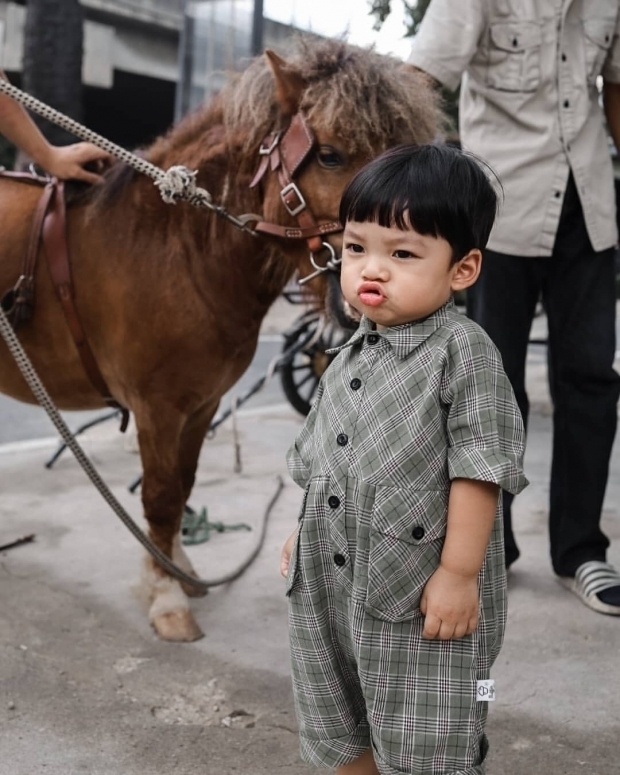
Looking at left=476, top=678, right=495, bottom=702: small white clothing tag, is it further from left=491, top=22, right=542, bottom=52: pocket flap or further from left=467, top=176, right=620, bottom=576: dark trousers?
left=491, top=22, right=542, bottom=52: pocket flap

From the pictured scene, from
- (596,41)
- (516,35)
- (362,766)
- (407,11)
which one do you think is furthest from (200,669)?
(407,11)

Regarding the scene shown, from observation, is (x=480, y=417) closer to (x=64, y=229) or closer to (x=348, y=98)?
(x=348, y=98)

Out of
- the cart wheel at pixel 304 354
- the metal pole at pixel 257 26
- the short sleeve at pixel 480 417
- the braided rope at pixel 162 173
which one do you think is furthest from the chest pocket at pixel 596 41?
the metal pole at pixel 257 26

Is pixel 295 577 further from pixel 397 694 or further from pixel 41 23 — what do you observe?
pixel 41 23

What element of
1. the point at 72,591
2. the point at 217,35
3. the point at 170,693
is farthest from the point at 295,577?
the point at 217,35

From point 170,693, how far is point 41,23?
5.49m

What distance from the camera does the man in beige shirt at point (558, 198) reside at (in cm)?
288

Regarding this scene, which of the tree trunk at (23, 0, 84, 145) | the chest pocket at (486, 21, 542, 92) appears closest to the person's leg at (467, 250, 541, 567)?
the chest pocket at (486, 21, 542, 92)

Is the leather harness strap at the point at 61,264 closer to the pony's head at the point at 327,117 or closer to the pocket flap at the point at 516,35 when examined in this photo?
the pony's head at the point at 327,117

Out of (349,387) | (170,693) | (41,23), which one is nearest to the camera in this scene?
(349,387)

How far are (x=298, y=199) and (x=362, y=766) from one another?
1463mm

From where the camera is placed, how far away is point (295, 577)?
1.64 metres

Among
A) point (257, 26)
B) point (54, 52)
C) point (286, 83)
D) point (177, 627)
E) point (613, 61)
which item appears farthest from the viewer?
point (257, 26)

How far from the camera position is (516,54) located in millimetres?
2893
